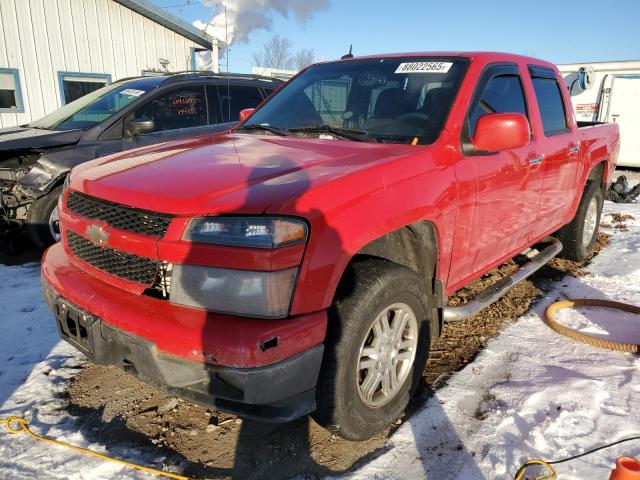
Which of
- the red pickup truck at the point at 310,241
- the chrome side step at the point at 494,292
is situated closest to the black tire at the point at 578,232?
the chrome side step at the point at 494,292

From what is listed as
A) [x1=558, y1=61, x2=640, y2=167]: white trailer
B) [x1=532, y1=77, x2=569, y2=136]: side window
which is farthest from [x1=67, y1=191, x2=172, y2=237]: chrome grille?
[x1=558, y1=61, x2=640, y2=167]: white trailer

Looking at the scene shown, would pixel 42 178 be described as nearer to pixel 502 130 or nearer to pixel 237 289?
pixel 237 289

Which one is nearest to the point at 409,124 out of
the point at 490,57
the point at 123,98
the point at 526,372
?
the point at 490,57

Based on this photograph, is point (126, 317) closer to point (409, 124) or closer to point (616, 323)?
point (409, 124)

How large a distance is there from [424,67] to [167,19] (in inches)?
461

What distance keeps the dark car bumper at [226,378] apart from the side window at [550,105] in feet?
9.90

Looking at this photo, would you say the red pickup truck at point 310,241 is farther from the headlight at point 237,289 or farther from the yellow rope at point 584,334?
the yellow rope at point 584,334

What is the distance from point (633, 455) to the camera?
2277 mm

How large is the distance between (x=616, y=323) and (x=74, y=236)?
3863 mm

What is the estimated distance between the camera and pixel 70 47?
36.9 feet

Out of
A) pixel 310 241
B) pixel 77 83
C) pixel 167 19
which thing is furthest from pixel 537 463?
pixel 167 19

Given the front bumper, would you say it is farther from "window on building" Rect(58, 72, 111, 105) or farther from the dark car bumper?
"window on building" Rect(58, 72, 111, 105)

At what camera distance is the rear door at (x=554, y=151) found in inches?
152

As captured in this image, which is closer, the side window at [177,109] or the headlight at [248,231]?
the headlight at [248,231]
